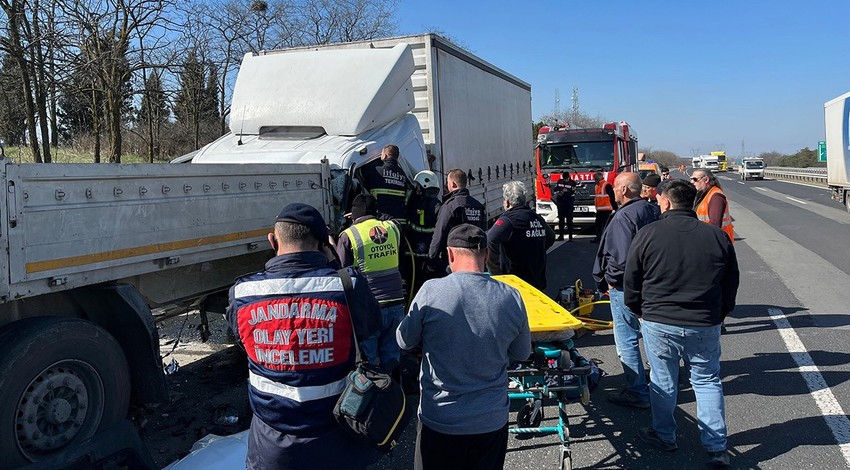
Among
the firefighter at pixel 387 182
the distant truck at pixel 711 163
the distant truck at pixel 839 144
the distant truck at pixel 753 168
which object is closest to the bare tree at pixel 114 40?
the firefighter at pixel 387 182

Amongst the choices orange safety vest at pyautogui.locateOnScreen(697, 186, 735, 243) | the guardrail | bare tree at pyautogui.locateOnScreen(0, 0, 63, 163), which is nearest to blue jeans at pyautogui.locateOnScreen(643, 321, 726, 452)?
orange safety vest at pyautogui.locateOnScreen(697, 186, 735, 243)

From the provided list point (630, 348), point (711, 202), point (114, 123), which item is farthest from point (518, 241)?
point (114, 123)

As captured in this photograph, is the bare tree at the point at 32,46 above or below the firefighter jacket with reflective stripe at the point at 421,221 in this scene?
above

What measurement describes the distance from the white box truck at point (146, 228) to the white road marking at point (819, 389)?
4.51m

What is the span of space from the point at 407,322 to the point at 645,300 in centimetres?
209

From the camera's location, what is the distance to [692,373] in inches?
155

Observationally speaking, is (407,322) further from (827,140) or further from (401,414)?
(827,140)

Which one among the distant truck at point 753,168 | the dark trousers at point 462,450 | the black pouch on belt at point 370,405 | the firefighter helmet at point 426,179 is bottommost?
the dark trousers at point 462,450

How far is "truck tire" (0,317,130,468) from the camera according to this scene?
10.1 feet

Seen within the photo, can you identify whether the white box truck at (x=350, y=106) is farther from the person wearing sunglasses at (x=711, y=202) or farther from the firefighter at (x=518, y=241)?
the person wearing sunglasses at (x=711, y=202)

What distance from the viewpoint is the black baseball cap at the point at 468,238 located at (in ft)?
8.86

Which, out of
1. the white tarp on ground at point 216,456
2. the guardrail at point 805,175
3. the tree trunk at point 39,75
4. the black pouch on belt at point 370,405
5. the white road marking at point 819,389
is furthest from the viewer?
the guardrail at point 805,175

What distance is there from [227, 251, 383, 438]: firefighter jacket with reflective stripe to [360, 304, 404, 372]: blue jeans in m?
1.61

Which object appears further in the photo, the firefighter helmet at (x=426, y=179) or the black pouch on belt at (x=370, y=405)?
the firefighter helmet at (x=426, y=179)
